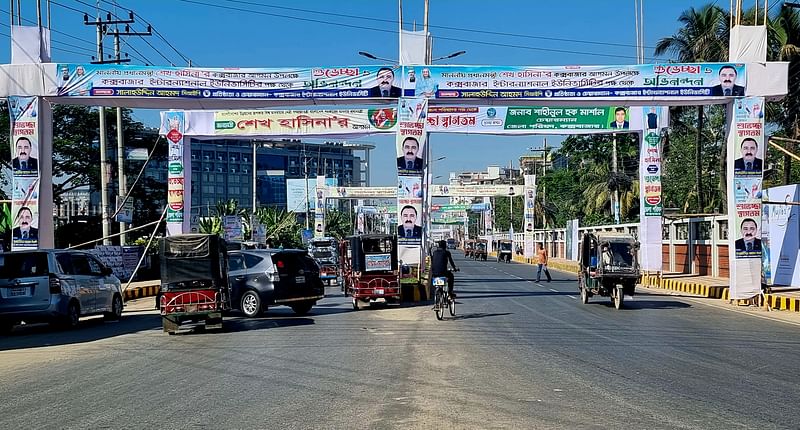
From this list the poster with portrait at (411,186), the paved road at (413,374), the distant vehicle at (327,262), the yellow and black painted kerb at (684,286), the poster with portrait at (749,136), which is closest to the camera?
the paved road at (413,374)

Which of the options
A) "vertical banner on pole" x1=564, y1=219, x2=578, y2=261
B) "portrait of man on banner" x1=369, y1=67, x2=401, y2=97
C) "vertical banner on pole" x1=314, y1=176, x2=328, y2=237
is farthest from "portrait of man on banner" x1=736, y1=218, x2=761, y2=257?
"vertical banner on pole" x1=314, y1=176, x2=328, y2=237

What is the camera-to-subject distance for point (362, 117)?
3212 cm

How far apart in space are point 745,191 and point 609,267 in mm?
5168

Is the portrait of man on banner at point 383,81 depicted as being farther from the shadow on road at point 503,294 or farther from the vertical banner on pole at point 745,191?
the vertical banner on pole at point 745,191

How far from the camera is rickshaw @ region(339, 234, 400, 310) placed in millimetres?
22969

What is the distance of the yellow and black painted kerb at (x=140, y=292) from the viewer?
2995 cm

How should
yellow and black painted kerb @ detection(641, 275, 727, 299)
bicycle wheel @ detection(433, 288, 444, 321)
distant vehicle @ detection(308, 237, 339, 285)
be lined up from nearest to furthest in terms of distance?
bicycle wheel @ detection(433, 288, 444, 321) → yellow and black painted kerb @ detection(641, 275, 727, 299) → distant vehicle @ detection(308, 237, 339, 285)

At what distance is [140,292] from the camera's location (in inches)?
1221

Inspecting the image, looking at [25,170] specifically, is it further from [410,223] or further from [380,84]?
[410,223]

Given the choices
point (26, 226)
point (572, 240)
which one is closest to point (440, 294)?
point (26, 226)

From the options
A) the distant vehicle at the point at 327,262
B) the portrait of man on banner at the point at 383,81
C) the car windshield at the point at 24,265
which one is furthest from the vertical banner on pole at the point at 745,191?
the car windshield at the point at 24,265

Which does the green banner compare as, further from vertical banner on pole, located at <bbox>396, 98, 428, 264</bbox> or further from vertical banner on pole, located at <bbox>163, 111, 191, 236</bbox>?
vertical banner on pole, located at <bbox>163, 111, 191, 236</bbox>

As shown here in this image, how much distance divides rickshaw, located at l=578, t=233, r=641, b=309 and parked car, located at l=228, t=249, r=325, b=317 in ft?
25.7

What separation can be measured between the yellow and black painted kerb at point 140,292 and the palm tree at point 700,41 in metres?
26.7
